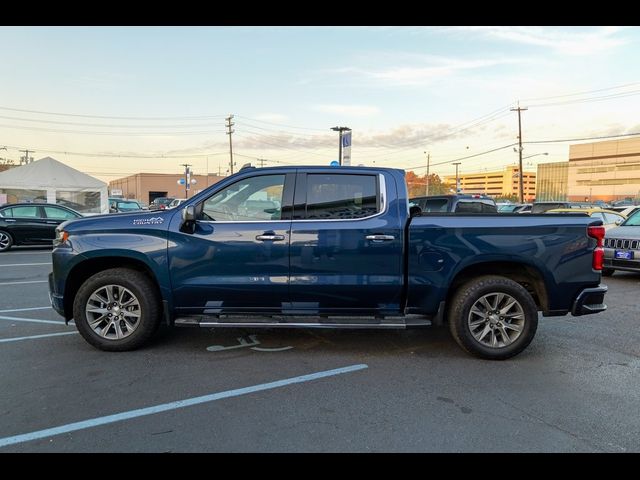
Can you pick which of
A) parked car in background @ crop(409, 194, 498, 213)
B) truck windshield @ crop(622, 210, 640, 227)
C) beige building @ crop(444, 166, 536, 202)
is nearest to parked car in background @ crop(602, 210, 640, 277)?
truck windshield @ crop(622, 210, 640, 227)

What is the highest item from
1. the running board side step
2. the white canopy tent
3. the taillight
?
the white canopy tent

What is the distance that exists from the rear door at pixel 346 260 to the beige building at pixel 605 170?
101959 mm

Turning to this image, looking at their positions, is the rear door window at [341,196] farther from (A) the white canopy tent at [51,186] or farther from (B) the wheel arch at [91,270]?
Answer: (A) the white canopy tent at [51,186]

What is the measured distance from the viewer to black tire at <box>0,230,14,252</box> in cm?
1354

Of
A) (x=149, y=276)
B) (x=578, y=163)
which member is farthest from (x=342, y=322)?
(x=578, y=163)

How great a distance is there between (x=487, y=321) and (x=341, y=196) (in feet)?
6.60

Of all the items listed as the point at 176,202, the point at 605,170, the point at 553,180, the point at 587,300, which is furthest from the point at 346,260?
the point at 553,180

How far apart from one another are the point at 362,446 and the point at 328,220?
2.25 metres

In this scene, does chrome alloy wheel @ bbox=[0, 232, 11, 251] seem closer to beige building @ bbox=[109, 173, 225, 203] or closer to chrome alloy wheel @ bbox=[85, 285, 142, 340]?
chrome alloy wheel @ bbox=[85, 285, 142, 340]

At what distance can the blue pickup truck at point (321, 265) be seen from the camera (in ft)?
14.3

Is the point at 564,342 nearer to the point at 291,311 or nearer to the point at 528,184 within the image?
the point at 291,311

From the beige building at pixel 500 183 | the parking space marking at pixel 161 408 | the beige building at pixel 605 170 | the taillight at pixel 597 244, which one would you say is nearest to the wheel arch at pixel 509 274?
the taillight at pixel 597 244

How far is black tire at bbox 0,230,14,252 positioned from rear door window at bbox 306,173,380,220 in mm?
13302
